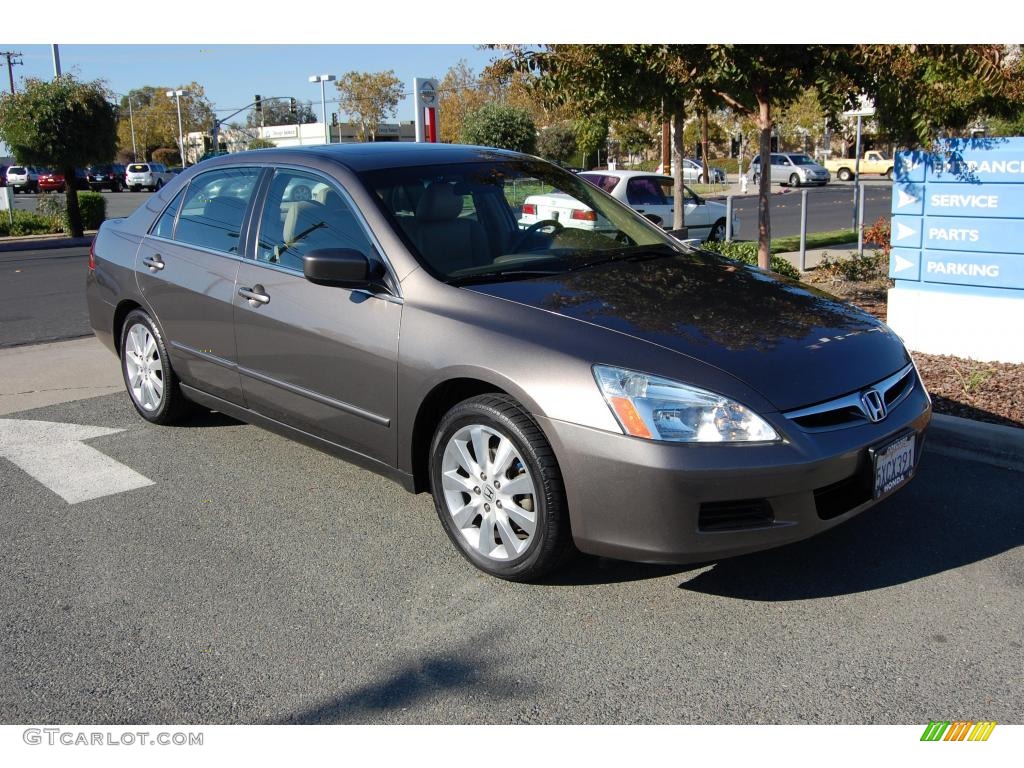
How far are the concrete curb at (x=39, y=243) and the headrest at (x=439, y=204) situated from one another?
724 inches

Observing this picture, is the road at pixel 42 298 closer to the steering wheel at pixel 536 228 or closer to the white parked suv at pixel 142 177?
the steering wheel at pixel 536 228

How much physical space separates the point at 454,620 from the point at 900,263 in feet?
17.0

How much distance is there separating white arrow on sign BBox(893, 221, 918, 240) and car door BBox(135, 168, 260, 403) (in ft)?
15.5

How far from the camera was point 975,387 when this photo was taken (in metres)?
6.23

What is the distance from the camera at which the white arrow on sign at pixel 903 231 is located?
7309mm

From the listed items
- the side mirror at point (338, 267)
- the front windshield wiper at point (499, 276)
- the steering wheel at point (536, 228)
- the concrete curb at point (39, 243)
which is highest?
the steering wheel at point (536, 228)

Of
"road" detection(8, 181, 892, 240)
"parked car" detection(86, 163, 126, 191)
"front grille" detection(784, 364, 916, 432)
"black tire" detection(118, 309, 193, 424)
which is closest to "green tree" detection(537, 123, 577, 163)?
"road" detection(8, 181, 892, 240)

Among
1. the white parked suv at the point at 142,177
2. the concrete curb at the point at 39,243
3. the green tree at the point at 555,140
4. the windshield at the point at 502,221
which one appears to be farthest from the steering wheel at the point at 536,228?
the white parked suv at the point at 142,177

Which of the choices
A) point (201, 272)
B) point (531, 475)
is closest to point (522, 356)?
point (531, 475)

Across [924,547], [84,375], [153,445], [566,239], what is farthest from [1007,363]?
[84,375]

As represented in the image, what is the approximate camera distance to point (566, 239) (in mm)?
4875

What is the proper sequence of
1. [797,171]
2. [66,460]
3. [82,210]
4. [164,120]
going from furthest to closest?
1. [164,120]
2. [797,171]
3. [82,210]
4. [66,460]

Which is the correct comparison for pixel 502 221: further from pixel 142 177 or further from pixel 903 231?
pixel 142 177
